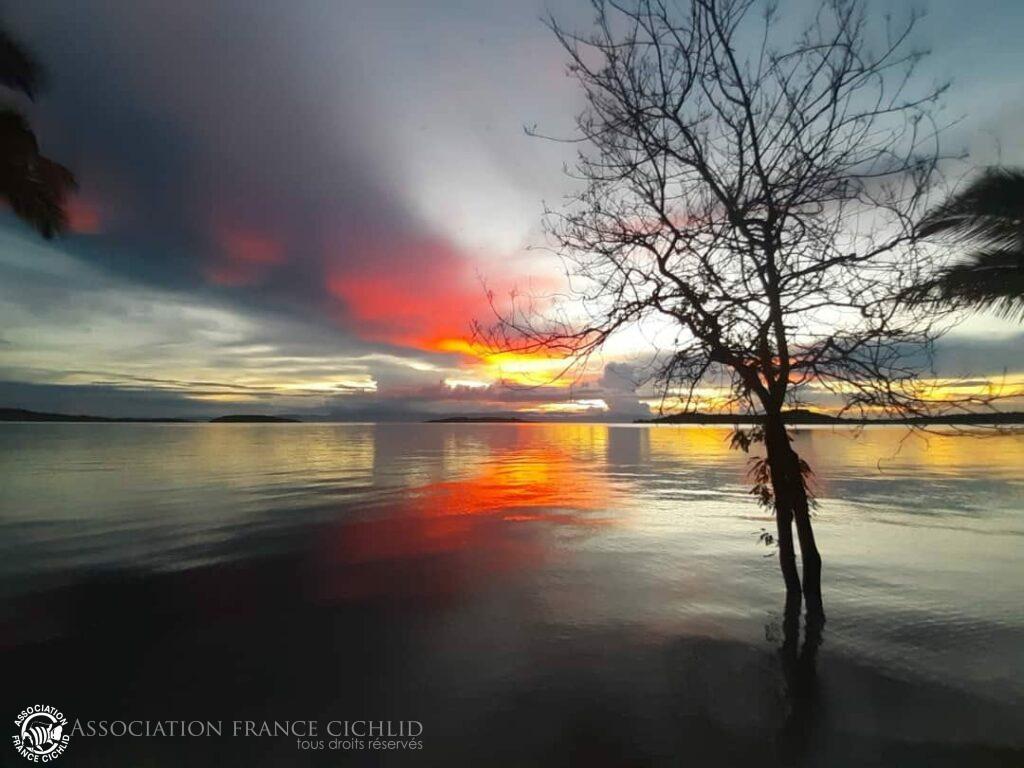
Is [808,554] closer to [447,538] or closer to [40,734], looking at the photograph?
[447,538]

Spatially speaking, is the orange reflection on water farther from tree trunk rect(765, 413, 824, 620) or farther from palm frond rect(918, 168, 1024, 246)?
palm frond rect(918, 168, 1024, 246)

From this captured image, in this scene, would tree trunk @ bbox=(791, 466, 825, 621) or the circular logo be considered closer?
the circular logo

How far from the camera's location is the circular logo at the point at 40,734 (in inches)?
250

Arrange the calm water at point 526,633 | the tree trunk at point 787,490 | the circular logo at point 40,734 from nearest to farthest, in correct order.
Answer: the circular logo at point 40,734 → the calm water at point 526,633 → the tree trunk at point 787,490

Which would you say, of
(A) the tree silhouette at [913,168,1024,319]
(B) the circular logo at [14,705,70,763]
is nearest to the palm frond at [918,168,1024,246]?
(A) the tree silhouette at [913,168,1024,319]

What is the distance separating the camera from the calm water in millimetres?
6512

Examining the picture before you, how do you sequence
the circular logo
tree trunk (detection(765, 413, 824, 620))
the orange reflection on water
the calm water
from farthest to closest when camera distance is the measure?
1. the orange reflection on water
2. tree trunk (detection(765, 413, 824, 620))
3. the calm water
4. the circular logo

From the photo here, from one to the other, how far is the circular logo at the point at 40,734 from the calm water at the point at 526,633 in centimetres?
22

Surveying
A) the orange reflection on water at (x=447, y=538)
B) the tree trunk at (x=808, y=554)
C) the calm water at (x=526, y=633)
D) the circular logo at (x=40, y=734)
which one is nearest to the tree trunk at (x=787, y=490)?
the tree trunk at (x=808, y=554)

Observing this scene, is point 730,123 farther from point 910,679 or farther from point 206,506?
point 206,506

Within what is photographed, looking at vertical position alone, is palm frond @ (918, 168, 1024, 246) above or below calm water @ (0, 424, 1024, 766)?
above

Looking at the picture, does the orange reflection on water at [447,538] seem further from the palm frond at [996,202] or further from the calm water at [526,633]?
the palm frond at [996,202]

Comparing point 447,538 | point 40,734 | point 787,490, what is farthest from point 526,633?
point 447,538

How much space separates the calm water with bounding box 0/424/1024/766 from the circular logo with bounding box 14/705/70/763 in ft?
0.71
